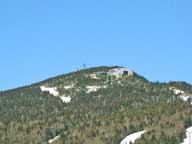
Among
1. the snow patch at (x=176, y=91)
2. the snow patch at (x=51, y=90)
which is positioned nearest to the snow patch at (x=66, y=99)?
the snow patch at (x=51, y=90)

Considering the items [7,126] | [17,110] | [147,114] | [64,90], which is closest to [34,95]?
[64,90]

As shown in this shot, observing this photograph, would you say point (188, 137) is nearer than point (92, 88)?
Yes

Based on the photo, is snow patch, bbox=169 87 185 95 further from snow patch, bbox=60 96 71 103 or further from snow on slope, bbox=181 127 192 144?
snow on slope, bbox=181 127 192 144

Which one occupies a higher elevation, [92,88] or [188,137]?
[92,88]

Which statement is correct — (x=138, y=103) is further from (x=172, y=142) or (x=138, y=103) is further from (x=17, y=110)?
(x=172, y=142)

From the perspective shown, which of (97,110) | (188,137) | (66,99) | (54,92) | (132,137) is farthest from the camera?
(54,92)

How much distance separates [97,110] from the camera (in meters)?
120

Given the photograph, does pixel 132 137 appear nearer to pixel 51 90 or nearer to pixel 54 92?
pixel 54 92

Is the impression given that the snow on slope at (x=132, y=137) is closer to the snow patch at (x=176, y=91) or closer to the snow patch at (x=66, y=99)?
the snow patch at (x=176, y=91)

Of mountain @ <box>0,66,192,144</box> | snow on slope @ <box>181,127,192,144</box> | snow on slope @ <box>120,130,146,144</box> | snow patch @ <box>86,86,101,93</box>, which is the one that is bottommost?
snow on slope @ <box>181,127,192,144</box>

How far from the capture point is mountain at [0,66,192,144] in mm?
88312

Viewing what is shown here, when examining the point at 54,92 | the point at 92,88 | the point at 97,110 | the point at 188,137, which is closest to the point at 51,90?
the point at 54,92

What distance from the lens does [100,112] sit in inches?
4582

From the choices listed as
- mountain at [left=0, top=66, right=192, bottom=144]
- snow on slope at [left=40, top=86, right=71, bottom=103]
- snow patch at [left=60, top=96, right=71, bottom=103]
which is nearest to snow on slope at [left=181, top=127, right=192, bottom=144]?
mountain at [left=0, top=66, right=192, bottom=144]
